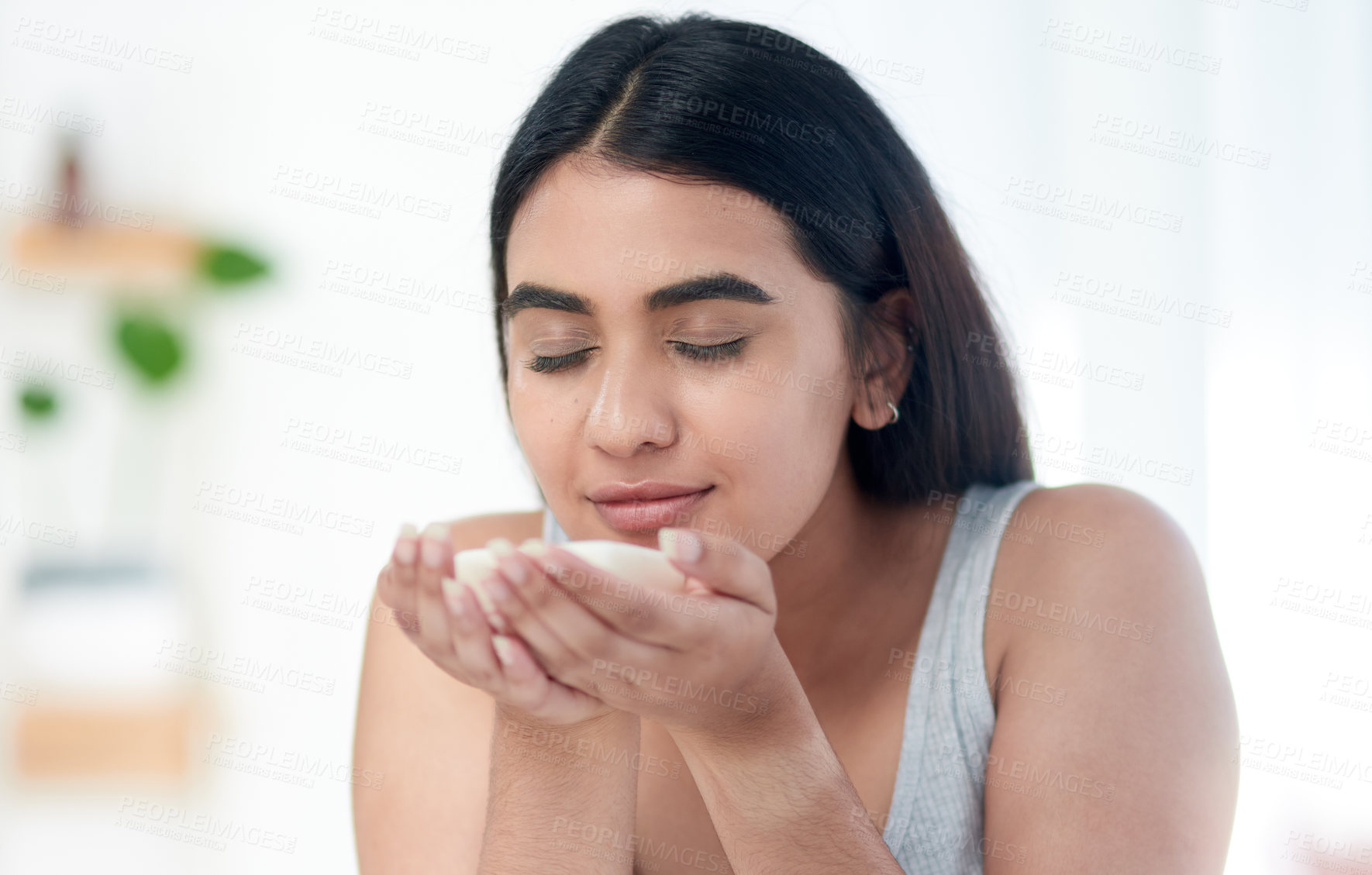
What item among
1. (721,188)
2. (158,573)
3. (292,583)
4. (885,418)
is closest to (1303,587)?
(885,418)

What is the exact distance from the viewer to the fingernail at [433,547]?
2.63 feet

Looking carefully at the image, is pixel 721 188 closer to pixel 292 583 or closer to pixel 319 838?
pixel 292 583

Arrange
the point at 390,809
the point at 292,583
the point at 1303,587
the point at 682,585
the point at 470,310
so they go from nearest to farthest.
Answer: the point at 682,585
the point at 390,809
the point at 1303,587
the point at 470,310
the point at 292,583

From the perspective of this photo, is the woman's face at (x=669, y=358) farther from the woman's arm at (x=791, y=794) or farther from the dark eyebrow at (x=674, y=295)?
Result: the woman's arm at (x=791, y=794)

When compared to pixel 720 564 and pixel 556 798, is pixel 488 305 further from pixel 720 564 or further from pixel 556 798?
pixel 720 564

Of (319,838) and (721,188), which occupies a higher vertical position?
(721,188)

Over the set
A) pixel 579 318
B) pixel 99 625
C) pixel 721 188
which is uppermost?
pixel 721 188

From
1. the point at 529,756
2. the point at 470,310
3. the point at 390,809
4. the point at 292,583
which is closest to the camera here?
the point at 529,756

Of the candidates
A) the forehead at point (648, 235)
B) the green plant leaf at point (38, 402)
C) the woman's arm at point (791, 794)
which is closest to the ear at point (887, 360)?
the forehead at point (648, 235)

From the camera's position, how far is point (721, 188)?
3.61 ft

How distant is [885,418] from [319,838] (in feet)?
7.01

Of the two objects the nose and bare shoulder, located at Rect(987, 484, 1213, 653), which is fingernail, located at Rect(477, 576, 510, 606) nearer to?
the nose

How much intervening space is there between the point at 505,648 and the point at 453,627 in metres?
0.04

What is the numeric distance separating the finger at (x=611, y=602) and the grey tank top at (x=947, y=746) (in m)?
0.53
